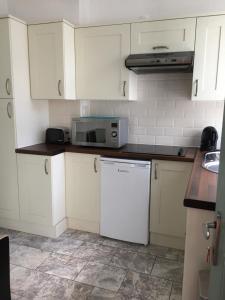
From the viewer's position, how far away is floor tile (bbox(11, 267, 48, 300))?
1893 millimetres

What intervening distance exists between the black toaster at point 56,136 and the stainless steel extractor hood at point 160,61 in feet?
3.41

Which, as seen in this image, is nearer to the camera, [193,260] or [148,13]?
[193,260]

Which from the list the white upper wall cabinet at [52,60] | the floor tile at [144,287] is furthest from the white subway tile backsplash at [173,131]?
the floor tile at [144,287]

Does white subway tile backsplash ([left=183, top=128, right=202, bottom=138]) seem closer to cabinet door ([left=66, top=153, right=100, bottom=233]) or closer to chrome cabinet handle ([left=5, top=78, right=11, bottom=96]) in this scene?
cabinet door ([left=66, top=153, right=100, bottom=233])

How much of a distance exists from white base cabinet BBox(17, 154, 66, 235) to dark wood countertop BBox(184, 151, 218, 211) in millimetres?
1395

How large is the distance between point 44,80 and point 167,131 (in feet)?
4.63

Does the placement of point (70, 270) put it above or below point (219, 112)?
below

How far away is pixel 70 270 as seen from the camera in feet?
7.08

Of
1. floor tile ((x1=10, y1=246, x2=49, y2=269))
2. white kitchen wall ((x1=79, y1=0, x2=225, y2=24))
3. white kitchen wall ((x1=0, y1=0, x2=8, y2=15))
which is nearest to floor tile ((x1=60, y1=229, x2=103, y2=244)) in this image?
floor tile ((x1=10, y1=246, x2=49, y2=269))

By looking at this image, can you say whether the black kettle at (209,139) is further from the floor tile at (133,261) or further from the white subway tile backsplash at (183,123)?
the floor tile at (133,261)

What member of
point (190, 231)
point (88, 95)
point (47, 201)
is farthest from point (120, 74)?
point (190, 231)

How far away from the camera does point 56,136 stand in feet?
9.53

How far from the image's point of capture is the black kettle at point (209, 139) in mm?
2521

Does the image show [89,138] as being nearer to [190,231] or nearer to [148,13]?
[148,13]
